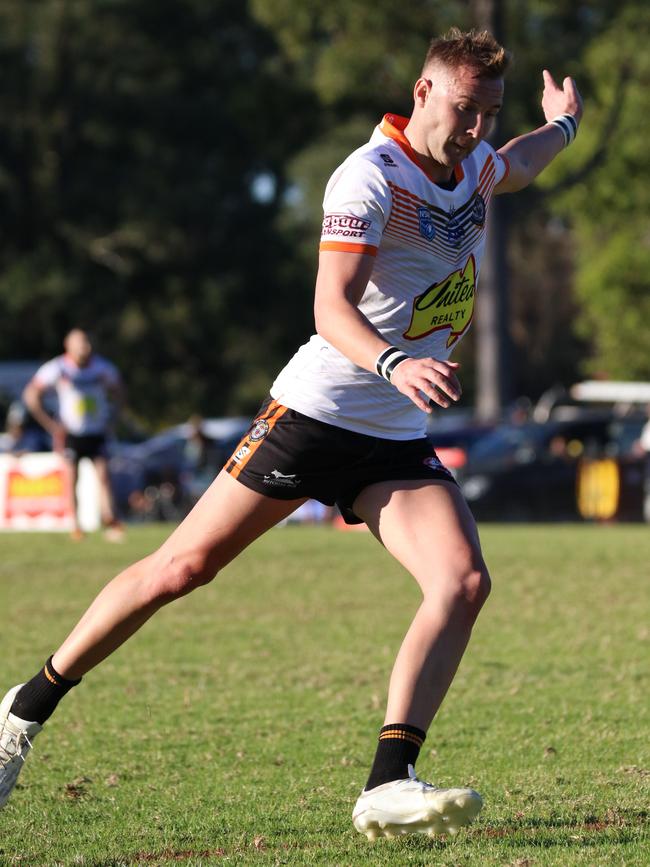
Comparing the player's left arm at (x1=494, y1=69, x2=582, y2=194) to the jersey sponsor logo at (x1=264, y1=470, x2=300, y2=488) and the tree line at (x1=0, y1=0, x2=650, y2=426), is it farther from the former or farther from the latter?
the tree line at (x1=0, y1=0, x2=650, y2=426)

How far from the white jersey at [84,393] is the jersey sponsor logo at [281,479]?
41.1ft

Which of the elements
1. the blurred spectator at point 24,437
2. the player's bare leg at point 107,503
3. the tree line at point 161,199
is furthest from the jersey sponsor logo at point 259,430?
the tree line at point 161,199

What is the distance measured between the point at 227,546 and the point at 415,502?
60cm

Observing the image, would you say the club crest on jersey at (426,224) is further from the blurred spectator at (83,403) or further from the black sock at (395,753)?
the blurred spectator at (83,403)

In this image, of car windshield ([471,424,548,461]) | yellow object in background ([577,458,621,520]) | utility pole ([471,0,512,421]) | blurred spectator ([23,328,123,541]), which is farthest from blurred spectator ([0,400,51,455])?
blurred spectator ([23,328,123,541])

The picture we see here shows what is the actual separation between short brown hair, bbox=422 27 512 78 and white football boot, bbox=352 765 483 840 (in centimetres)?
208

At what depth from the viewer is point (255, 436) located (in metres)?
4.91

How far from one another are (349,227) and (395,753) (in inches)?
59.9

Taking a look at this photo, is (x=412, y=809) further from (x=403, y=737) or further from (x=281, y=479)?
(x=281, y=479)

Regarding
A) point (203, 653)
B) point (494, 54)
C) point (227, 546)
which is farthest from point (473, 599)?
point (203, 653)

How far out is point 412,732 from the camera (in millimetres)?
4578

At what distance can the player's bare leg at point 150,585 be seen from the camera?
4859mm

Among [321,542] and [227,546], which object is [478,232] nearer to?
[227,546]

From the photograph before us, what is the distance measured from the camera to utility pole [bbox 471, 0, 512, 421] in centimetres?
3394
